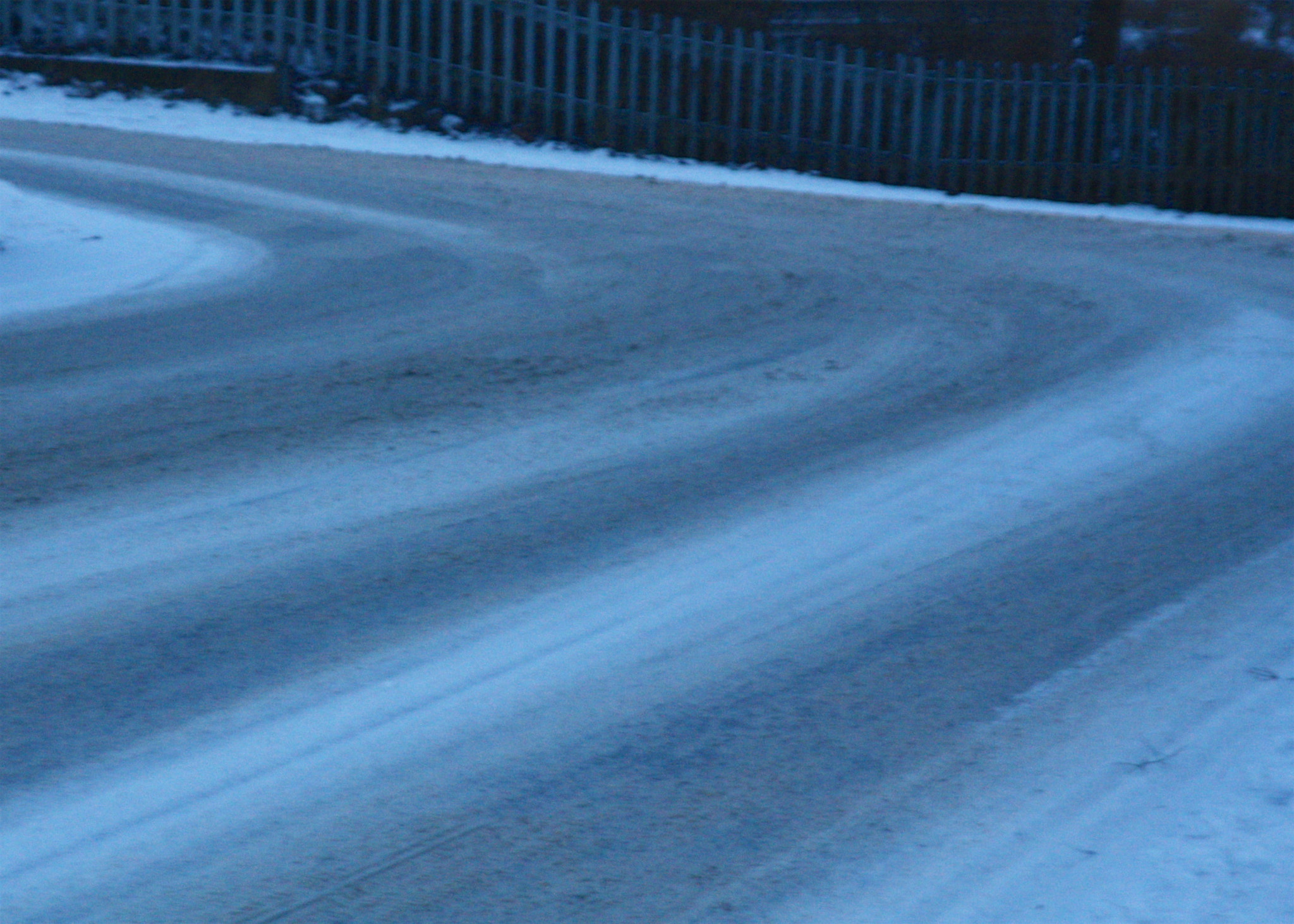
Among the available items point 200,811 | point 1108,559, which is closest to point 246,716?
point 200,811

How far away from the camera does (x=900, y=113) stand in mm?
20375

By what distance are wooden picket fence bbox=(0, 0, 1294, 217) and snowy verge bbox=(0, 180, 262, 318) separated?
30.0ft

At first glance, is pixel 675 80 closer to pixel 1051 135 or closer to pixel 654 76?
pixel 654 76

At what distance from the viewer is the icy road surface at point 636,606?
381 centimetres

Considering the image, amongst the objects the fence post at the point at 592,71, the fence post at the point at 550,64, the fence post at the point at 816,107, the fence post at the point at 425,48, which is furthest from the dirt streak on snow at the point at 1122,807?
the fence post at the point at 425,48

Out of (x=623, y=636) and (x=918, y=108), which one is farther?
(x=918, y=108)

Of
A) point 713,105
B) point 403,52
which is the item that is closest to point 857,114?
point 713,105

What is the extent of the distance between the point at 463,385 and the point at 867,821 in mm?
4530

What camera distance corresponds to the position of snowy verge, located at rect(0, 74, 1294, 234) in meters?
19.0

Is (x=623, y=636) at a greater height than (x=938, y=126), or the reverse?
(x=938, y=126)

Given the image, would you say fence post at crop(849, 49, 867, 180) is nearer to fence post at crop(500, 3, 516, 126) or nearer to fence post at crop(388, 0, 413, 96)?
fence post at crop(500, 3, 516, 126)

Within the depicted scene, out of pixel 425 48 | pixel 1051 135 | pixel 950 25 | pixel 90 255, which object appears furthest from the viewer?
pixel 950 25

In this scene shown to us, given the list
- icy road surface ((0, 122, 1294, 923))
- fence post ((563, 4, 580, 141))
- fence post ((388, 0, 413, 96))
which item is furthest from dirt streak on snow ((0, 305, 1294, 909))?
fence post ((388, 0, 413, 96))

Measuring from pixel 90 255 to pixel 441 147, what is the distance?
9.20m
